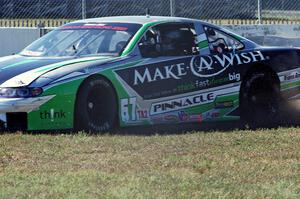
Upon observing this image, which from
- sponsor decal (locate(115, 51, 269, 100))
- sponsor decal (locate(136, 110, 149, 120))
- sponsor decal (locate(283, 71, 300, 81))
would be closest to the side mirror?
sponsor decal (locate(115, 51, 269, 100))

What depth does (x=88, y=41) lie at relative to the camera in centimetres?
862

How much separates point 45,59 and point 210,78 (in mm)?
2108

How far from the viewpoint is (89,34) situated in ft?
28.6

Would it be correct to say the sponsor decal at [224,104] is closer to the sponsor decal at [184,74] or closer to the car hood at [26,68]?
Result: the sponsor decal at [184,74]

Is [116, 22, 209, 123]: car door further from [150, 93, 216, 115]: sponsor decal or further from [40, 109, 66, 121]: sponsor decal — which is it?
[40, 109, 66, 121]: sponsor decal

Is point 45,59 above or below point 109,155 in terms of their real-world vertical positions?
above

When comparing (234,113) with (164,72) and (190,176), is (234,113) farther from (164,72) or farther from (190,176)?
(190,176)

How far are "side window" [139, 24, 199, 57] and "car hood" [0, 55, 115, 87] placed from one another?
0.64m

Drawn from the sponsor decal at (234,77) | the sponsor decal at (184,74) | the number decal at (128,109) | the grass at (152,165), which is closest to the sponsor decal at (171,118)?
the sponsor decal at (184,74)

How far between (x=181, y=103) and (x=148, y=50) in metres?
0.78

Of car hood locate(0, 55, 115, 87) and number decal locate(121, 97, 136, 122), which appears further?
number decal locate(121, 97, 136, 122)

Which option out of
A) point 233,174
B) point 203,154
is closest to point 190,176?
point 233,174

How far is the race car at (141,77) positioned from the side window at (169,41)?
1 centimetres

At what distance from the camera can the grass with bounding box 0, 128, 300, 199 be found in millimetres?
5344
